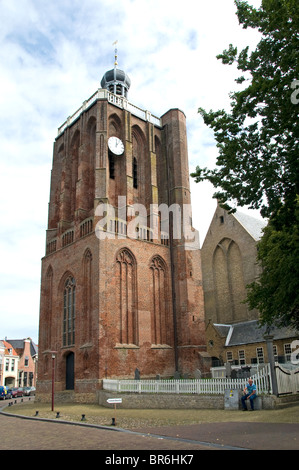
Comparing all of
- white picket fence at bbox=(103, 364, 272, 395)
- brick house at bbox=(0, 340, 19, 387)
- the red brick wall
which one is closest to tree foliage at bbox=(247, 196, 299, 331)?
white picket fence at bbox=(103, 364, 272, 395)

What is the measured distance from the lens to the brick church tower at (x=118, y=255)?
28.3 m

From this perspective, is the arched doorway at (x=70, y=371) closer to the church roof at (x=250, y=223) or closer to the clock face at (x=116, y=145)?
the clock face at (x=116, y=145)

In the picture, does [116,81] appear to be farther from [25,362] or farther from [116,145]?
[25,362]

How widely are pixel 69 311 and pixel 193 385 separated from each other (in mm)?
15698

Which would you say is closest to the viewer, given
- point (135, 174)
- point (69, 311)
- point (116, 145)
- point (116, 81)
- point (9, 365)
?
point (69, 311)

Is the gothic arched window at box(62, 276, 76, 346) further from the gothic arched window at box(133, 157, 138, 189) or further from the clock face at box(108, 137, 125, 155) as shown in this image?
the clock face at box(108, 137, 125, 155)

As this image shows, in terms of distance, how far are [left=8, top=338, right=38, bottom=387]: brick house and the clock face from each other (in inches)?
1872

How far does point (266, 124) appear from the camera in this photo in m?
13.5

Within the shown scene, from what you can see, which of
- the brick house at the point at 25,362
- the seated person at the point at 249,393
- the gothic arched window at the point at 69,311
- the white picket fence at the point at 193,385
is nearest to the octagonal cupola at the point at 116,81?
the gothic arched window at the point at 69,311

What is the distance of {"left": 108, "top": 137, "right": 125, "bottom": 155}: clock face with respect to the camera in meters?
33.5

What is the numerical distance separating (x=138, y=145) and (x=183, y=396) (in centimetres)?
2470

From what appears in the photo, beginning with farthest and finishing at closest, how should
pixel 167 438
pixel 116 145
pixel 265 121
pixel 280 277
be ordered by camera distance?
pixel 116 145
pixel 280 277
pixel 265 121
pixel 167 438

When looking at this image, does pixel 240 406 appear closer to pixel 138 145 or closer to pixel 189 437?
pixel 189 437

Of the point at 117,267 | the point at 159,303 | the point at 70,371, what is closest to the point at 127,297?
the point at 117,267
